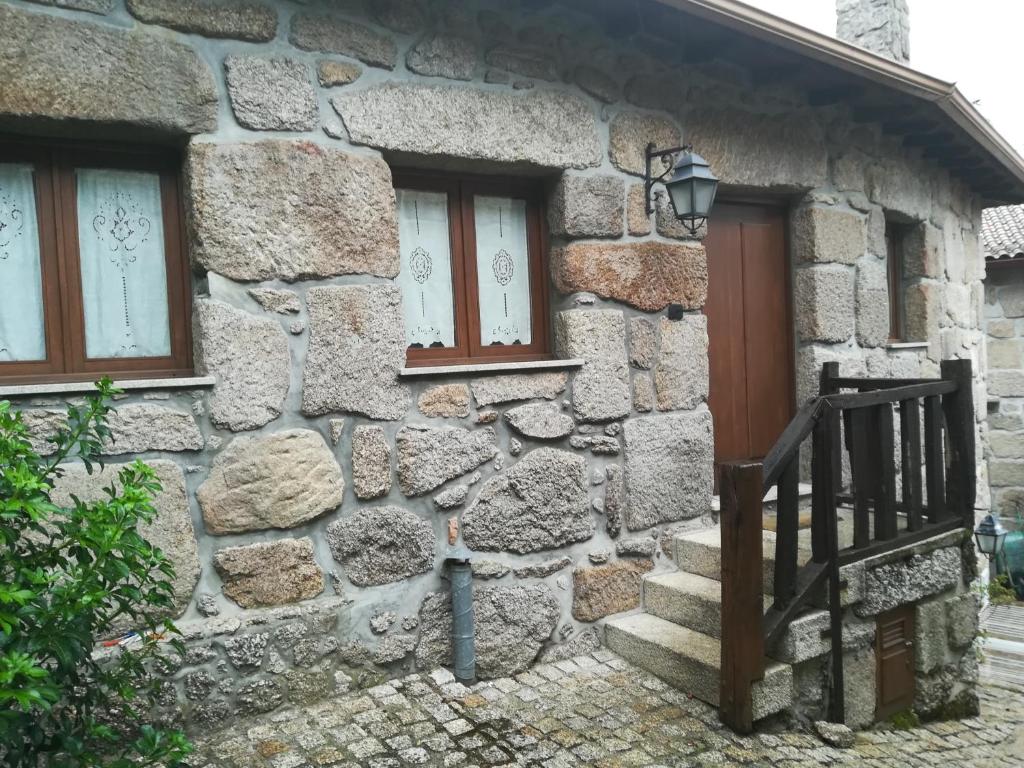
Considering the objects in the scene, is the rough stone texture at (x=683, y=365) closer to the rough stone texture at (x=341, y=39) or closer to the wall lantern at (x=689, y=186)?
the wall lantern at (x=689, y=186)

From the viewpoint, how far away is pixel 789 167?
14.1 ft

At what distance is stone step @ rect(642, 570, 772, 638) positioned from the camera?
3.29 metres

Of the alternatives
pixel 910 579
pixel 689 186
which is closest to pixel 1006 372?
pixel 910 579

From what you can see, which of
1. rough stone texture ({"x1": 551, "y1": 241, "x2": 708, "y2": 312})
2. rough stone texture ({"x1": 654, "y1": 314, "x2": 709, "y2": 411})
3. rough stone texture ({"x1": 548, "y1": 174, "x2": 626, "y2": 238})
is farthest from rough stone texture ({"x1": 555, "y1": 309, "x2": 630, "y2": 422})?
rough stone texture ({"x1": 548, "y1": 174, "x2": 626, "y2": 238})

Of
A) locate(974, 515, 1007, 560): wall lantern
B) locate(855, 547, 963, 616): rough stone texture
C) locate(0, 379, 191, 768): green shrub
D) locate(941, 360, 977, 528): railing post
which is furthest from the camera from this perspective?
locate(974, 515, 1007, 560): wall lantern

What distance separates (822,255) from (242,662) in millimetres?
3568

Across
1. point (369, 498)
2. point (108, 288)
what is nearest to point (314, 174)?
point (108, 288)

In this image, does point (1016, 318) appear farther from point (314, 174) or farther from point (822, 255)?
point (314, 174)

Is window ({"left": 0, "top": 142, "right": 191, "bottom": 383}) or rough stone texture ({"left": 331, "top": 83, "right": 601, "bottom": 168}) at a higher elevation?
rough stone texture ({"left": 331, "top": 83, "right": 601, "bottom": 168})

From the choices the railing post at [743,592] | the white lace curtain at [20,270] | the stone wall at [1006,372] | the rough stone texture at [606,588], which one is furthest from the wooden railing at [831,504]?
the stone wall at [1006,372]

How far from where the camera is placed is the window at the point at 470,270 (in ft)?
10.7

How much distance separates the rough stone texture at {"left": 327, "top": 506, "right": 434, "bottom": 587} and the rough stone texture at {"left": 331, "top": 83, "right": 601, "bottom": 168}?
138cm

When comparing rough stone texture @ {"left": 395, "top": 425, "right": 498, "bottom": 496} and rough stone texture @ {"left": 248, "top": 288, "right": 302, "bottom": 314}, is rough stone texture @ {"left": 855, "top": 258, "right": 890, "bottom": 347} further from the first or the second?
rough stone texture @ {"left": 248, "top": 288, "right": 302, "bottom": 314}

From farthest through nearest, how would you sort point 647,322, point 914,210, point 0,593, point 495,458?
point 914,210
point 647,322
point 495,458
point 0,593
